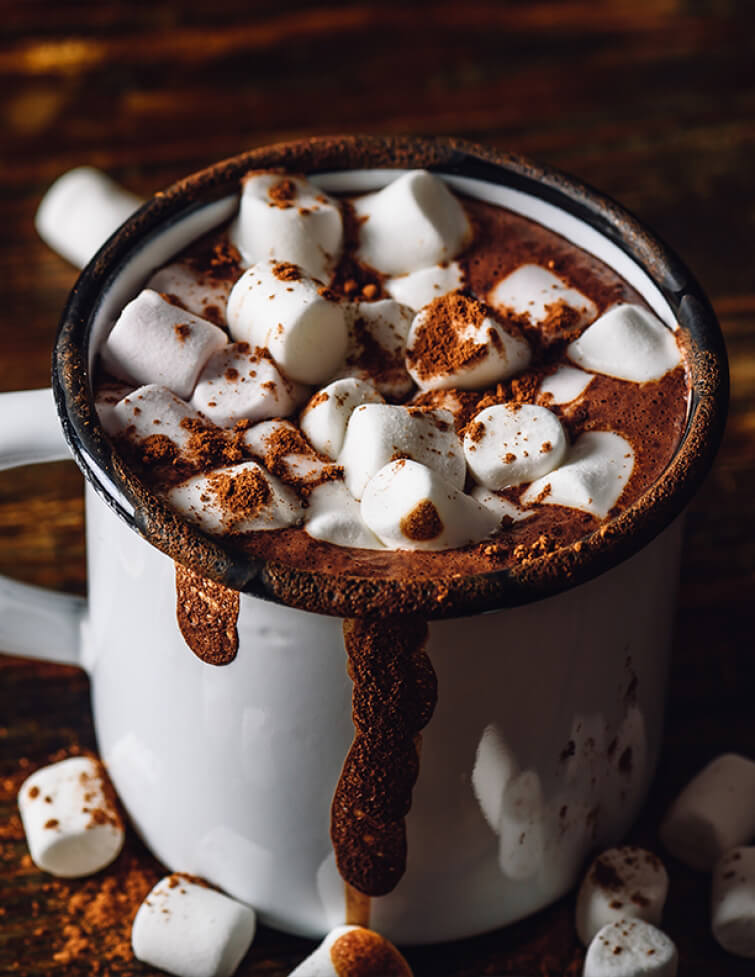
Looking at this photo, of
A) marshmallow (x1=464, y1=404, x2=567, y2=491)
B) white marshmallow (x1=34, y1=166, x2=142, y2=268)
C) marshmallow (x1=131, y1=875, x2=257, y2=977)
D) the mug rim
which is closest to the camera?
the mug rim

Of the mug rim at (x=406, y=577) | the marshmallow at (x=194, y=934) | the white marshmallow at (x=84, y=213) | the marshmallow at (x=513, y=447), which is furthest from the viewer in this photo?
the white marshmallow at (x=84, y=213)

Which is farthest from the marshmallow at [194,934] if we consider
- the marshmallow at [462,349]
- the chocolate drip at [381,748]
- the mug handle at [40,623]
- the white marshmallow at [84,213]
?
the white marshmallow at [84,213]

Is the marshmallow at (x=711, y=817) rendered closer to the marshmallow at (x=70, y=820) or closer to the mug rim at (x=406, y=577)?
the mug rim at (x=406, y=577)

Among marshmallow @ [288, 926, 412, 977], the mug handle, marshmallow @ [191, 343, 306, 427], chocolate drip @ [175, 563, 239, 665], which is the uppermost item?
marshmallow @ [191, 343, 306, 427]

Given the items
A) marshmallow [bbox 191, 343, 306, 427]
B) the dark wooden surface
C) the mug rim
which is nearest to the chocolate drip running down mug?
the mug rim

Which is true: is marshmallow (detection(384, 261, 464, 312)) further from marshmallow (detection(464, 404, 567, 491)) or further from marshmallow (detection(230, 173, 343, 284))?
marshmallow (detection(464, 404, 567, 491))

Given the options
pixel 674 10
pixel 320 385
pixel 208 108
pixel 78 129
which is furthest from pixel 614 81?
pixel 320 385
